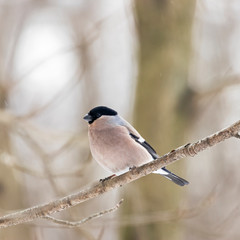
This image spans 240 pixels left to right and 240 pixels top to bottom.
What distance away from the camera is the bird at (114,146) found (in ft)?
10.0

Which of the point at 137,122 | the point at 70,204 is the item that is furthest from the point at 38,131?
the point at 70,204

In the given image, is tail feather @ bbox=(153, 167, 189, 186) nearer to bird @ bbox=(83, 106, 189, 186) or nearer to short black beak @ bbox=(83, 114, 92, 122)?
bird @ bbox=(83, 106, 189, 186)

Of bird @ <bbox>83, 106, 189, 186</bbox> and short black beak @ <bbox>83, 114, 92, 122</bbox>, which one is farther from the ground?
short black beak @ <bbox>83, 114, 92, 122</bbox>

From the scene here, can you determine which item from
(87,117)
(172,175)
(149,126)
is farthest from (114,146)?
(149,126)

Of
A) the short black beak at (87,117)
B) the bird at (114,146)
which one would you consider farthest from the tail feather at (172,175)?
the short black beak at (87,117)

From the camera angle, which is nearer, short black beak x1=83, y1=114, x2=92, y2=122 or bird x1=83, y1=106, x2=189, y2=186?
bird x1=83, y1=106, x2=189, y2=186

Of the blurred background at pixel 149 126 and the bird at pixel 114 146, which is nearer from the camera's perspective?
the bird at pixel 114 146

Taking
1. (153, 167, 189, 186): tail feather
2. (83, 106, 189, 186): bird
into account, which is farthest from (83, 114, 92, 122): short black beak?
(153, 167, 189, 186): tail feather

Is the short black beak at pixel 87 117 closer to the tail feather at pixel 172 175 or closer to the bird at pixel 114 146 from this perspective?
the bird at pixel 114 146

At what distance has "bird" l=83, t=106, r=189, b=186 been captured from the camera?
10.0 feet

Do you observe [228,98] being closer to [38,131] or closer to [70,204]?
[38,131]

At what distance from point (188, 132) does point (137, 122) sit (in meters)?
0.60

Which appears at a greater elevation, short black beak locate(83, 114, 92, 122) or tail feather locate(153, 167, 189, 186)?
short black beak locate(83, 114, 92, 122)

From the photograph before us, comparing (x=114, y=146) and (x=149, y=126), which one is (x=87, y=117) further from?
(x=149, y=126)
